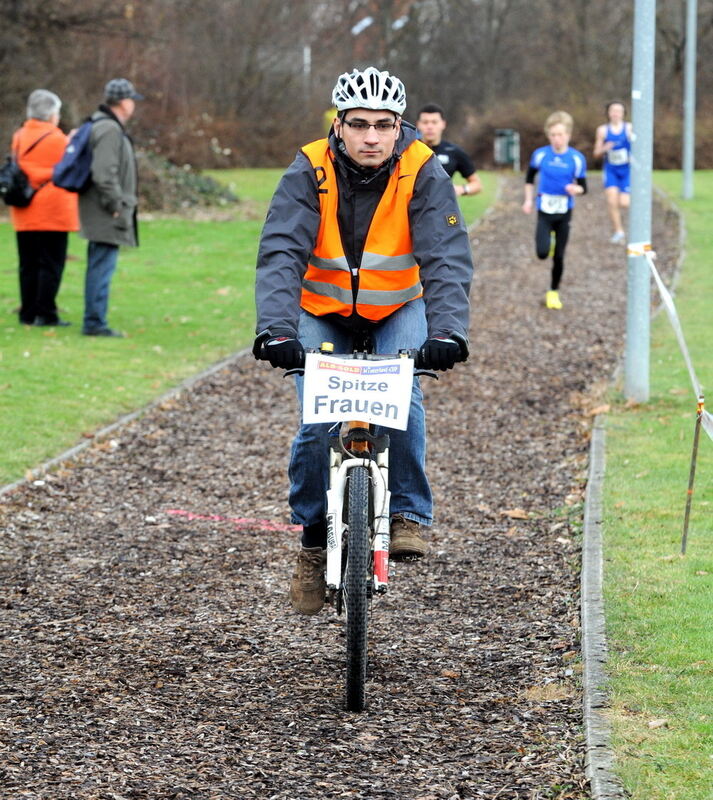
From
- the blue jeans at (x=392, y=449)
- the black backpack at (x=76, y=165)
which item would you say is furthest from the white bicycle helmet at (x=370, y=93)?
the black backpack at (x=76, y=165)

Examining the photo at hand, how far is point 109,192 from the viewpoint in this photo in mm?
12977

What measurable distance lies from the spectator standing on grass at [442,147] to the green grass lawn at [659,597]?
354 centimetres

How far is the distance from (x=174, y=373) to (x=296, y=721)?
299 inches

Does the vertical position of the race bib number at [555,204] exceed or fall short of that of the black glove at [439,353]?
it falls short

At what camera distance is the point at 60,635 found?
5812mm

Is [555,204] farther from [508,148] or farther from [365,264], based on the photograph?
[508,148]

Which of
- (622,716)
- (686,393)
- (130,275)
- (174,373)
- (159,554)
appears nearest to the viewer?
(622,716)

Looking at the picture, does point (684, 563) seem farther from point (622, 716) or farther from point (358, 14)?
point (358, 14)

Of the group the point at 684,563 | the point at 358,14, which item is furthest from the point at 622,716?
the point at 358,14

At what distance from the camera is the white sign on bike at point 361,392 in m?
4.84

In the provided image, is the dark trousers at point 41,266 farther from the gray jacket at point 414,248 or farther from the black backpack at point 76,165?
the gray jacket at point 414,248

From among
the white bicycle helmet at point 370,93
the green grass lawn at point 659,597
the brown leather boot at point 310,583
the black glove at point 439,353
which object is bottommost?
the green grass lawn at point 659,597

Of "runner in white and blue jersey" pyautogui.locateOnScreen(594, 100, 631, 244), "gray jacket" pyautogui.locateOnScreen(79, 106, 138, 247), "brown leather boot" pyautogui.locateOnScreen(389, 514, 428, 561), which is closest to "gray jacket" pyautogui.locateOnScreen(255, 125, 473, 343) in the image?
"brown leather boot" pyautogui.locateOnScreen(389, 514, 428, 561)

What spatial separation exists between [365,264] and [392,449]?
74 cm
